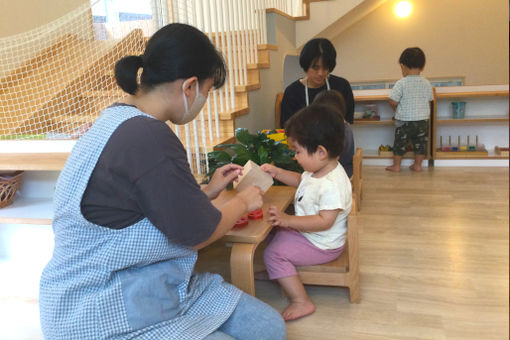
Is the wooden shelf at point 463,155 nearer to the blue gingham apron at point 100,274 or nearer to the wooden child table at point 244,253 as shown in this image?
the wooden child table at point 244,253

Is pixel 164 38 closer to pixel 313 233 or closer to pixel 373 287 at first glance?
pixel 313 233

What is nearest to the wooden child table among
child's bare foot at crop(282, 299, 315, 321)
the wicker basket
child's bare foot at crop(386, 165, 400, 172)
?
child's bare foot at crop(282, 299, 315, 321)

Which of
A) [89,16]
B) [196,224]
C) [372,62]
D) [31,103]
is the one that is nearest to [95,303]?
[196,224]

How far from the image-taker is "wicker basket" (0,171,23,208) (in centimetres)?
199

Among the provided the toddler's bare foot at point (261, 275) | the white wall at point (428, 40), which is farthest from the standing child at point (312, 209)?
the white wall at point (428, 40)

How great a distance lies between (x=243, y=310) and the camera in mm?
1190

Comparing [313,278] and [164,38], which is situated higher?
[164,38]

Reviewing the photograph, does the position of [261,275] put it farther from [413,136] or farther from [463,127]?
[463,127]

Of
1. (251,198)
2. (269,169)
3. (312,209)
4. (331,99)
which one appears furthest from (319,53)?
(251,198)

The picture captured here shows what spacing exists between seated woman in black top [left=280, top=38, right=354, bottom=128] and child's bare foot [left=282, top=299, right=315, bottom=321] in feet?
4.30

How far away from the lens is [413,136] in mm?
3799

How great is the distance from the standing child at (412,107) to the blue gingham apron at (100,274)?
316cm

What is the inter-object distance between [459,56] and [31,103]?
181 inches

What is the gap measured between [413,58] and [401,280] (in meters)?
2.38
